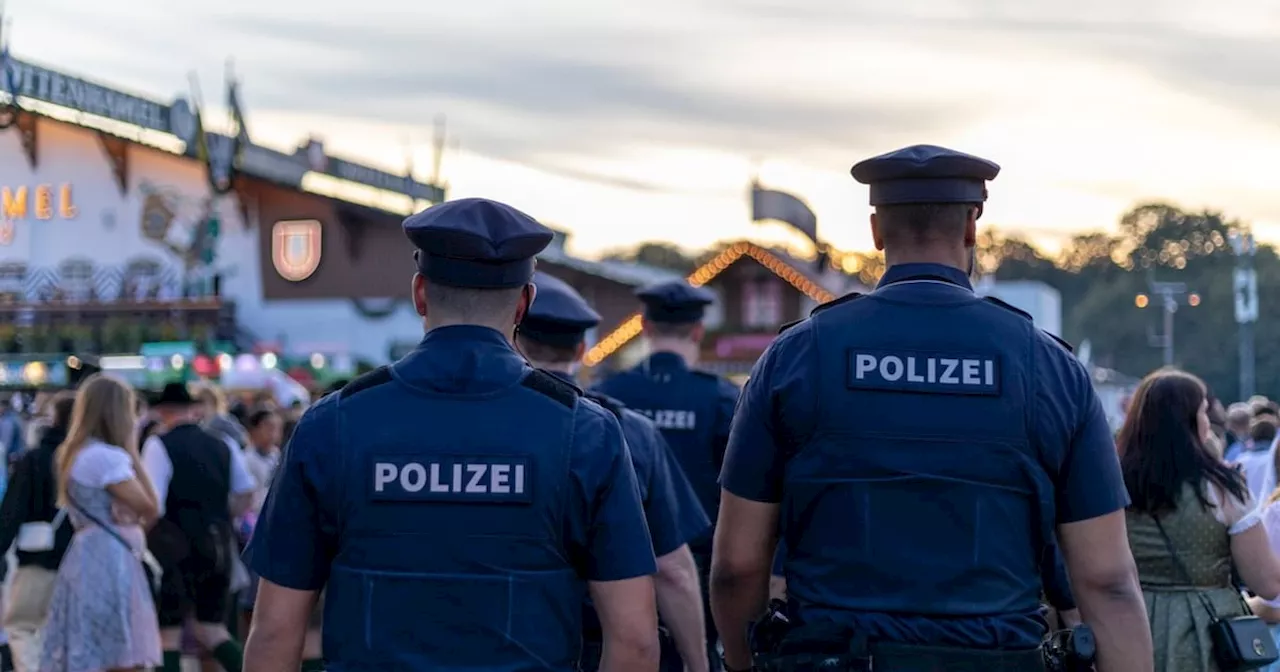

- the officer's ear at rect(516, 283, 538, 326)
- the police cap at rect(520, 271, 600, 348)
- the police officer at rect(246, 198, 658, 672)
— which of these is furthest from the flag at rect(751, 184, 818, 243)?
the police officer at rect(246, 198, 658, 672)

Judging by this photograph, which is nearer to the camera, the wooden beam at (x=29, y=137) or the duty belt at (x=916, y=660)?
the duty belt at (x=916, y=660)

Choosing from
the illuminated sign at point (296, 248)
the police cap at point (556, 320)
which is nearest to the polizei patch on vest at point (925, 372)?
the police cap at point (556, 320)

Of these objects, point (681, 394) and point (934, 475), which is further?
point (681, 394)

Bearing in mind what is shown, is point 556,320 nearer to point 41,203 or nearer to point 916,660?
point 916,660

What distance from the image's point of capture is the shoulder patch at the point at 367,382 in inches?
143

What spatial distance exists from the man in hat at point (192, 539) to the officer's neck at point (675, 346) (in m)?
3.42

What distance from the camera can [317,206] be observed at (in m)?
47.2

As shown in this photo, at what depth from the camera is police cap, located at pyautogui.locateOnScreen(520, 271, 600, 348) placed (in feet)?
19.3

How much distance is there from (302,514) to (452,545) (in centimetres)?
31

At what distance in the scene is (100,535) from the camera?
8.75 meters

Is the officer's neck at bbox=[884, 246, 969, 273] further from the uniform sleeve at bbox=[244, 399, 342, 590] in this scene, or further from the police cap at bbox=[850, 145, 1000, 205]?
the uniform sleeve at bbox=[244, 399, 342, 590]

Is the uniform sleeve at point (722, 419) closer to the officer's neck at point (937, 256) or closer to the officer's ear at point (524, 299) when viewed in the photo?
the officer's neck at point (937, 256)

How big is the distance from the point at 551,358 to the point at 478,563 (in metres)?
2.46

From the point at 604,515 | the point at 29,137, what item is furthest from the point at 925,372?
the point at 29,137
